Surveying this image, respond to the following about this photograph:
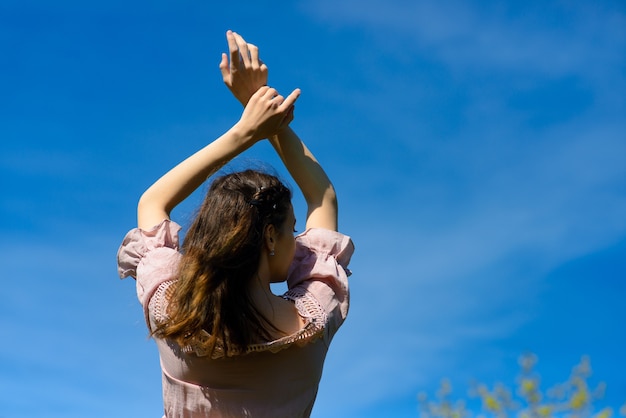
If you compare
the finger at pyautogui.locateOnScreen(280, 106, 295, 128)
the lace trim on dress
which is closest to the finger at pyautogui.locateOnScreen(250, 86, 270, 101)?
the finger at pyautogui.locateOnScreen(280, 106, 295, 128)

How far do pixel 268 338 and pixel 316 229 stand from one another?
39 cm

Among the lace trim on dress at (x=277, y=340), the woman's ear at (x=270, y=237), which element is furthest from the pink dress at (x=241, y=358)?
the woman's ear at (x=270, y=237)

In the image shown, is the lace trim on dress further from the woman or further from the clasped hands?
the clasped hands

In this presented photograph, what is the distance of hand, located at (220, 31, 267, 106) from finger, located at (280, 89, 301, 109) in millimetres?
119

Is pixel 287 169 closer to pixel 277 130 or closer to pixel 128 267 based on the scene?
pixel 277 130

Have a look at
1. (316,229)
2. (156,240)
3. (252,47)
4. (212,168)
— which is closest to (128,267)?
(156,240)

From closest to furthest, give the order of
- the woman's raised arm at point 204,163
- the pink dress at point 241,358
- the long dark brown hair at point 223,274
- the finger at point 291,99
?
the long dark brown hair at point 223,274 → the pink dress at point 241,358 → the woman's raised arm at point 204,163 → the finger at point 291,99

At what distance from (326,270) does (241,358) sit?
0.34 meters

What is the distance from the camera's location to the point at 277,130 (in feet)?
7.88

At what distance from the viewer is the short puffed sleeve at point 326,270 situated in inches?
86.4

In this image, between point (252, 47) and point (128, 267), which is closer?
point (128, 267)

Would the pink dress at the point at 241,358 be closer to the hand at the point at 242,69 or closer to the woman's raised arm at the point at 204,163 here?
the woman's raised arm at the point at 204,163

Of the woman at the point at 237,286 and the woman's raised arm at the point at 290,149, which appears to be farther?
the woman's raised arm at the point at 290,149

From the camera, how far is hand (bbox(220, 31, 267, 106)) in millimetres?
2418
